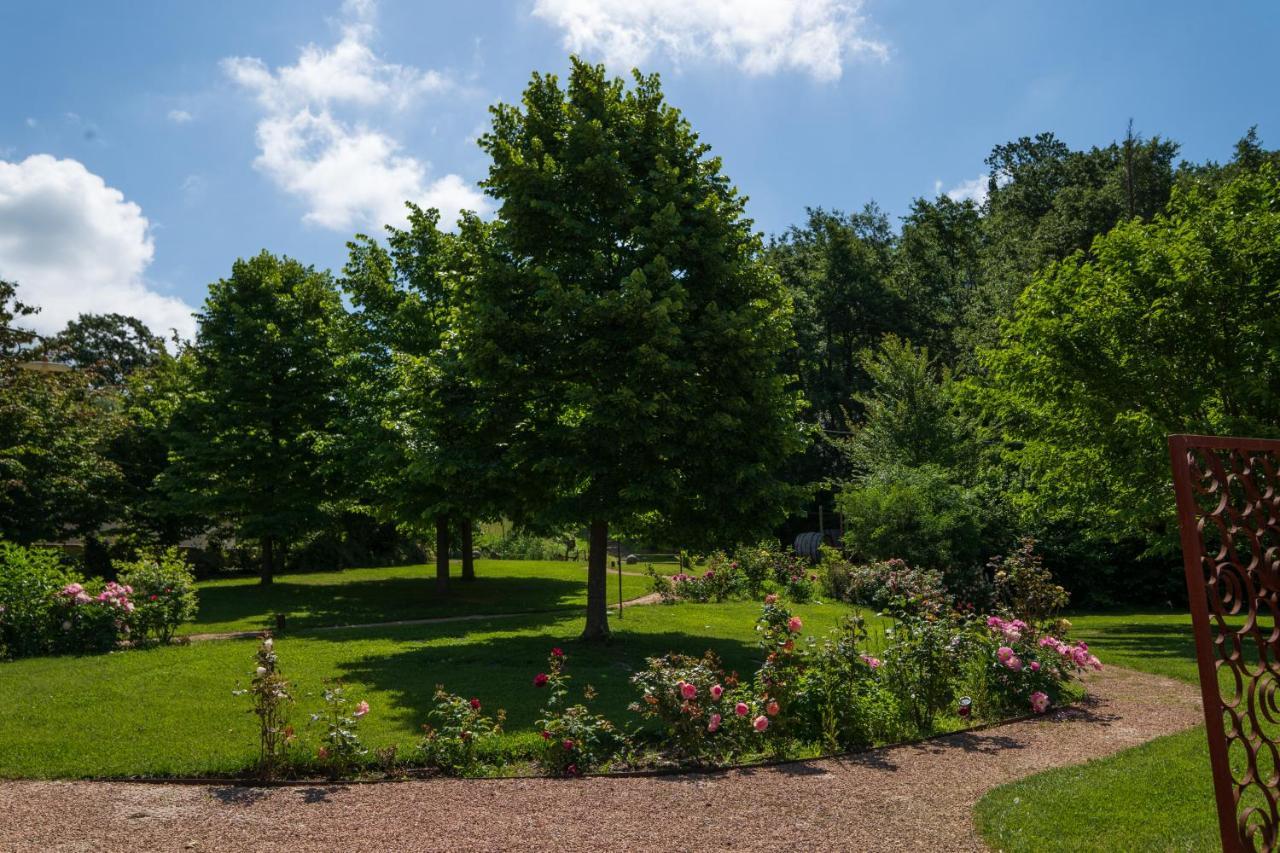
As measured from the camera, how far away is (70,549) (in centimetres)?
2759

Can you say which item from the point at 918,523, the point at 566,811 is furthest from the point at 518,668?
the point at 918,523

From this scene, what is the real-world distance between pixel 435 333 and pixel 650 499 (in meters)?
8.84

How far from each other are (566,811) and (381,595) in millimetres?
17486

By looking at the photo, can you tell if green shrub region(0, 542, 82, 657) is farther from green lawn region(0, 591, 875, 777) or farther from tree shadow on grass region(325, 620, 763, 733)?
tree shadow on grass region(325, 620, 763, 733)

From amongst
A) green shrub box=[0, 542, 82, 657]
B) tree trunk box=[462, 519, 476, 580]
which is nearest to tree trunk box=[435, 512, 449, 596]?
tree trunk box=[462, 519, 476, 580]

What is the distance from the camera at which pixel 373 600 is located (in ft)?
70.3

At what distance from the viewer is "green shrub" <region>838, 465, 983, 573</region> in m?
21.3

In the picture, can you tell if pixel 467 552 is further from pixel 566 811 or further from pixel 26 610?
pixel 566 811

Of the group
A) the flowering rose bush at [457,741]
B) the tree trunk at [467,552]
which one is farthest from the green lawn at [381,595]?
the flowering rose bush at [457,741]

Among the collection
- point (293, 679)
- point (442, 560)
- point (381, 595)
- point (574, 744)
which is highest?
point (442, 560)

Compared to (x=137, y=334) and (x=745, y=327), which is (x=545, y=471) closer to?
(x=745, y=327)

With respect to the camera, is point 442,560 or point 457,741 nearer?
point 457,741

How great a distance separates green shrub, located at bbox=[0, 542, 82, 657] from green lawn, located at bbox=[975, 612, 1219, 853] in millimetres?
13391

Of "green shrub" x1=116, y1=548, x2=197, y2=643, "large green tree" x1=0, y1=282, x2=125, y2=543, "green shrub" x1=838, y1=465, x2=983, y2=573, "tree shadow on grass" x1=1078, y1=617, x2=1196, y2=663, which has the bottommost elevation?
"tree shadow on grass" x1=1078, y1=617, x2=1196, y2=663
